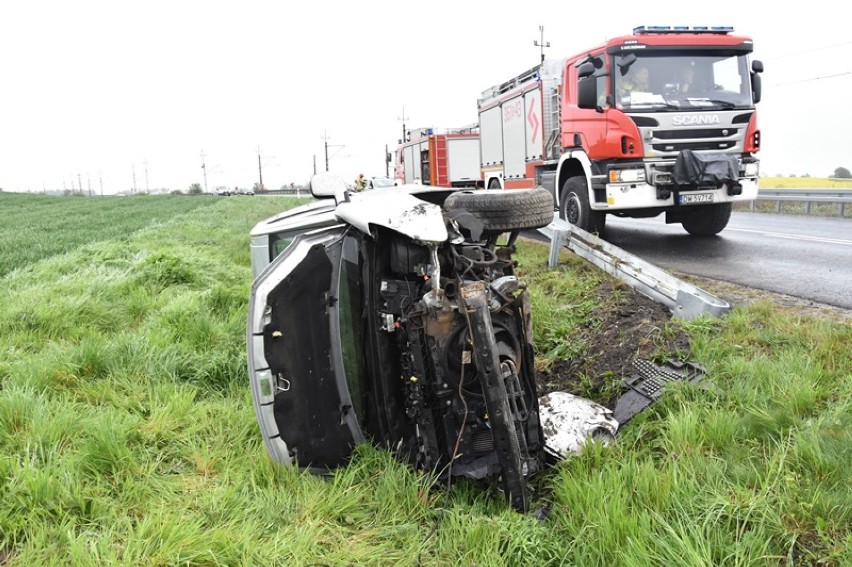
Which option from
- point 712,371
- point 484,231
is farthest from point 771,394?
point 484,231

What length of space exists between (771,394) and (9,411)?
372cm

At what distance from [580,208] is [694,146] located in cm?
163

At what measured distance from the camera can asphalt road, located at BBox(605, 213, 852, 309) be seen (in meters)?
5.28

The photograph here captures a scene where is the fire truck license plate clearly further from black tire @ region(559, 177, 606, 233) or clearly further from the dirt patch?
the dirt patch

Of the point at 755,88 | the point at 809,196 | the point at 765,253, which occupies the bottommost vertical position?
the point at 765,253

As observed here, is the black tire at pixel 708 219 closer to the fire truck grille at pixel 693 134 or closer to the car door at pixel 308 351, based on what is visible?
the fire truck grille at pixel 693 134

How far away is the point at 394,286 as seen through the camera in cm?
283

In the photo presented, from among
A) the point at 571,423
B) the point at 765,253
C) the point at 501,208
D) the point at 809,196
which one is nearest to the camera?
the point at 501,208

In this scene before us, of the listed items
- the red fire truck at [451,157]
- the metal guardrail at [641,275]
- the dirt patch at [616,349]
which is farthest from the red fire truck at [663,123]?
the red fire truck at [451,157]

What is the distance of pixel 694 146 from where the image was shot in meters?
7.84

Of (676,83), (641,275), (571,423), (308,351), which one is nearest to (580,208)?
(676,83)

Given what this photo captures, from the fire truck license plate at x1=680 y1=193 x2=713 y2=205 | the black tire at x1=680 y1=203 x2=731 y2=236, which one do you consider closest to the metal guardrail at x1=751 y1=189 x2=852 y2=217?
the black tire at x1=680 y1=203 x2=731 y2=236

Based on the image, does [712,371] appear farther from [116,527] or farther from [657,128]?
[657,128]

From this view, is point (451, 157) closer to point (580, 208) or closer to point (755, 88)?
point (580, 208)
